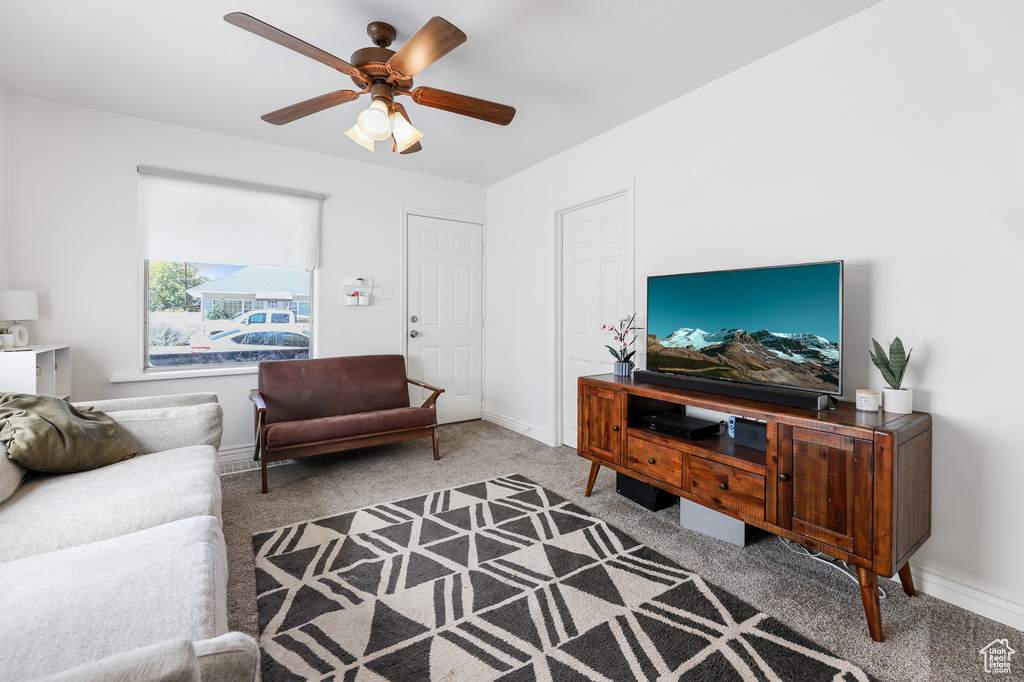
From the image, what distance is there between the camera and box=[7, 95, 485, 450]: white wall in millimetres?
2939

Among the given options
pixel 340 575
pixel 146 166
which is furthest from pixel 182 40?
pixel 340 575

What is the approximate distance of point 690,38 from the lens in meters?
2.27

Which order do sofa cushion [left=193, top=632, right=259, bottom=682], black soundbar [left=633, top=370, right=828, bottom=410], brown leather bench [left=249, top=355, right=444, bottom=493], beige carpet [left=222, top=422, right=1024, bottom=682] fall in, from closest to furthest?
sofa cushion [left=193, top=632, right=259, bottom=682] → beige carpet [left=222, top=422, right=1024, bottom=682] → black soundbar [left=633, top=370, right=828, bottom=410] → brown leather bench [left=249, top=355, right=444, bottom=493]

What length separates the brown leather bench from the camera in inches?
120

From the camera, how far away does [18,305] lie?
2.65 meters

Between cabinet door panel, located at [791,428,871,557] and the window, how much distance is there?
3766mm

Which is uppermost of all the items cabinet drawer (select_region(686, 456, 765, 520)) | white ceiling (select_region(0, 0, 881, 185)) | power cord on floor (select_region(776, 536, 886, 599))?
white ceiling (select_region(0, 0, 881, 185))

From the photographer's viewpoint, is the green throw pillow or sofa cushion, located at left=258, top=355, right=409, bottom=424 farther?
sofa cushion, located at left=258, top=355, right=409, bottom=424

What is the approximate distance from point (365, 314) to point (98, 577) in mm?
3237

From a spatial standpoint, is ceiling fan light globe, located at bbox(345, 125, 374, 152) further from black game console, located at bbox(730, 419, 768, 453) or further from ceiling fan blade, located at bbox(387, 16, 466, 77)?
black game console, located at bbox(730, 419, 768, 453)

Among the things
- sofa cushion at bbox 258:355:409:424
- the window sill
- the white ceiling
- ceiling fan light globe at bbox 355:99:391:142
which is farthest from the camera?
sofa cushion at bbox 258:355:409:424

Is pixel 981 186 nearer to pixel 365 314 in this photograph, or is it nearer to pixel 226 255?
pixel 365 314

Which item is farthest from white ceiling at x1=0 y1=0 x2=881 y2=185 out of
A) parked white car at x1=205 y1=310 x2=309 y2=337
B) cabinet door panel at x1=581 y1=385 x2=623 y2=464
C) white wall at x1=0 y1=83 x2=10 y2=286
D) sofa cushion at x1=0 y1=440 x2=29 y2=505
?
sofa cushion at x1=0 y1=440 x2=29 y2=505

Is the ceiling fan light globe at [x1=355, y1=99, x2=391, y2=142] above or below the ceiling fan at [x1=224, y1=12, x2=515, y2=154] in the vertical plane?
below
